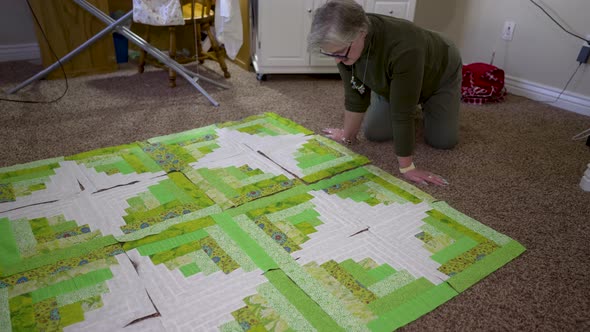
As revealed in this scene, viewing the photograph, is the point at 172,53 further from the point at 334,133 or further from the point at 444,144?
the point at 444,144

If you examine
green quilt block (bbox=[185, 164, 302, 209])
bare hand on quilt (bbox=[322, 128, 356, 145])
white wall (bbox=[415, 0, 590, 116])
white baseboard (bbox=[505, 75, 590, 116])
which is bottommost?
green quilt block (bbox=[185, 164, 302, 209])

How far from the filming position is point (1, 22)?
2785 millimetres

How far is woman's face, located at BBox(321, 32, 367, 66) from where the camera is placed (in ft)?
4.66

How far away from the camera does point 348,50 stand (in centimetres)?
145

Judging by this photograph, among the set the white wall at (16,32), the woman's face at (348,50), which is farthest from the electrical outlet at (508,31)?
the white wall at (16,32)

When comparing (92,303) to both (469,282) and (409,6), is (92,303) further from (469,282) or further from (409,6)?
(409,6)

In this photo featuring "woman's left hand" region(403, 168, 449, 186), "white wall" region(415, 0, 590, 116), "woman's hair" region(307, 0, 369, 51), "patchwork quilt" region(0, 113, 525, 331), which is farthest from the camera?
"white wall" region(415, 0, 590, 116)

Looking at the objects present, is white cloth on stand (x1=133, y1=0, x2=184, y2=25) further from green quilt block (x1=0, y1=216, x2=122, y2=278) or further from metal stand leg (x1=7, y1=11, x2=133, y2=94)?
green quilt block (x1=0, y1=216, x2=122, y2=278)

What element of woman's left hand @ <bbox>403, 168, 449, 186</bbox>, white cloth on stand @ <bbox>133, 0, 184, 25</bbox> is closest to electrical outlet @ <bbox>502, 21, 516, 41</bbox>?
woman's left hand @ <bbox>403, 168, 449, 186</bbox>

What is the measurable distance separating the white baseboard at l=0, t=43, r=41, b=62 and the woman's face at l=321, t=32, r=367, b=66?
2366 mm

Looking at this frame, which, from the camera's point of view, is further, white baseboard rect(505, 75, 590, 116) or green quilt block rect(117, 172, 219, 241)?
white baseboard rect(505, 75, 590, 116)

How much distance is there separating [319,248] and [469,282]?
434 mm

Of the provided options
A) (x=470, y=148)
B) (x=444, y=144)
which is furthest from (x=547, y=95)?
(x=444, y=144)

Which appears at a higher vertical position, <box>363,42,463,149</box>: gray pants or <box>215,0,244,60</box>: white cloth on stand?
<box>215,0,244,60</box>: white cloth on stand
